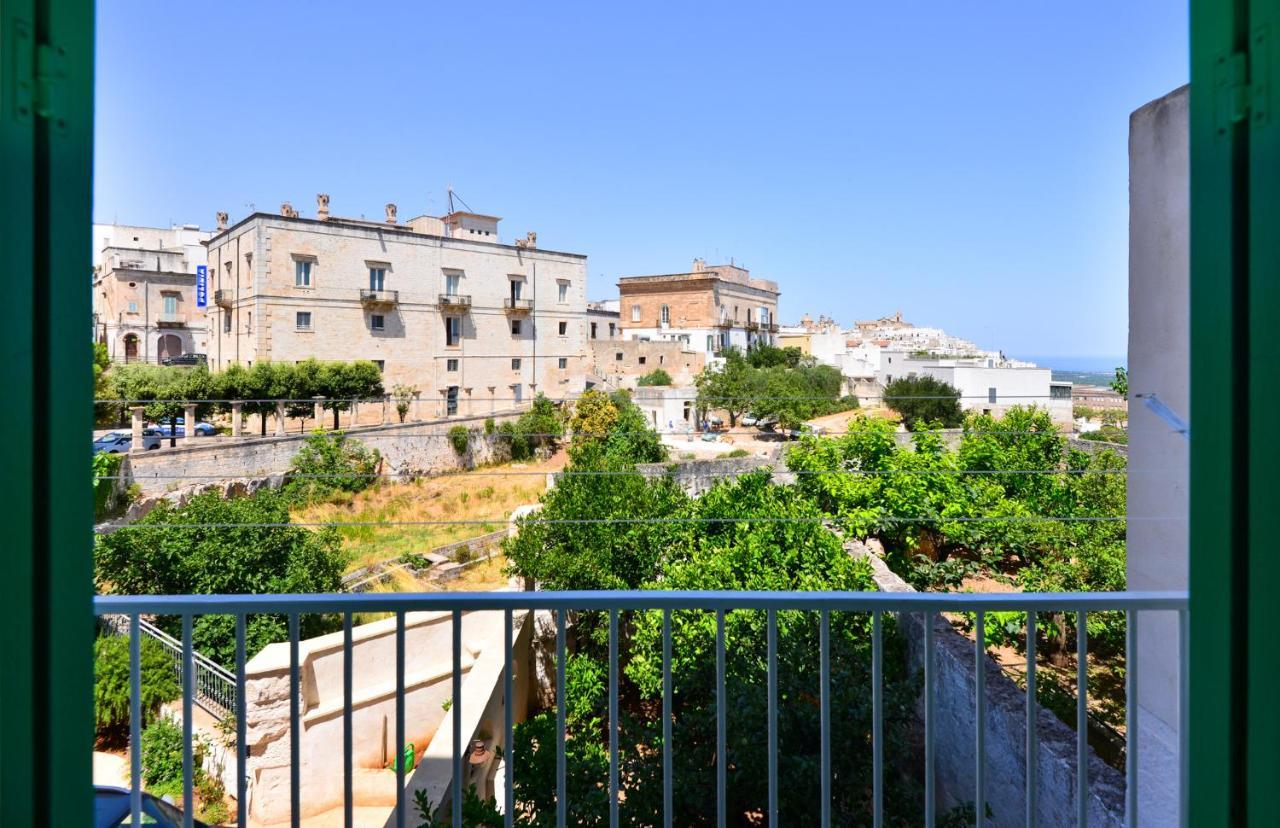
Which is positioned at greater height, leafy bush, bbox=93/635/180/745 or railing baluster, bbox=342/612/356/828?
railing baluster, bbox=342/612/356/828

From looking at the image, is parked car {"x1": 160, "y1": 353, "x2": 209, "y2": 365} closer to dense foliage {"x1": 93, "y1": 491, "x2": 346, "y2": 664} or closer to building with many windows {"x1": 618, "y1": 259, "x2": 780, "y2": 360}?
building with many windows {"x1": 618, "y1": 259, "x2": 780, "y2": 360}

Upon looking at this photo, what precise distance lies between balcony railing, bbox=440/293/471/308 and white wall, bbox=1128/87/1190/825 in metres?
22.8

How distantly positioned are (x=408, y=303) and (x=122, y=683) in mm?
18929

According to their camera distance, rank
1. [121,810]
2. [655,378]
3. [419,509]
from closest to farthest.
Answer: [121,810]
[419,509]
[655,378]

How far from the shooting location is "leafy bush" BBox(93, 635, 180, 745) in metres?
4.76

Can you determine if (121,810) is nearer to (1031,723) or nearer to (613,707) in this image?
(613,707)

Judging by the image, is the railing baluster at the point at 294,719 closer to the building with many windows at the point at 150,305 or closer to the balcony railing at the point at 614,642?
the balcony railing at the point at 614,642

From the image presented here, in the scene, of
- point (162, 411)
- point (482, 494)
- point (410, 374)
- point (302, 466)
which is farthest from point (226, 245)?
point (482, 494)

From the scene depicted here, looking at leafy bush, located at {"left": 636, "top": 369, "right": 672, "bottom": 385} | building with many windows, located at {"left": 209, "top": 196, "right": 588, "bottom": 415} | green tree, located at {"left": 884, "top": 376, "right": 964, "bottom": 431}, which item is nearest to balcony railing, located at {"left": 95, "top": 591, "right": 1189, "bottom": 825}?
green tree, located at {"left": 884, "top": 376, "right": 964, "bottom": 431}

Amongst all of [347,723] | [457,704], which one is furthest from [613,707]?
[347,723]

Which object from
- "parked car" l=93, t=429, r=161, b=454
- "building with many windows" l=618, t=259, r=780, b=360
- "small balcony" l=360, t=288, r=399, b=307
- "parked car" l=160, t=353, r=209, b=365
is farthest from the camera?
"building with many windows" l=618, t=259, r=780, b=360

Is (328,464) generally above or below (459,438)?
below

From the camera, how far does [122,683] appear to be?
197 inches

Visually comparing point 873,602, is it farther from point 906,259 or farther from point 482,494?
point 906,259
